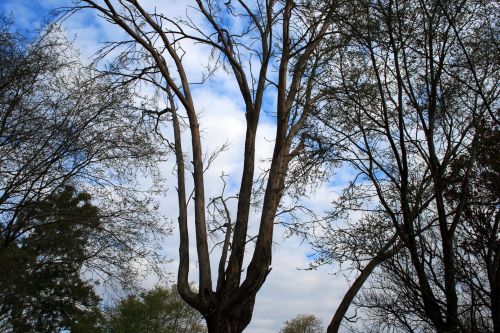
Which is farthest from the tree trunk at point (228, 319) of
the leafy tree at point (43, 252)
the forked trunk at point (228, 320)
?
the leafy tree at point (43, 252)

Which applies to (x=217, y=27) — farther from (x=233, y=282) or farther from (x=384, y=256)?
(x=384, y=256)

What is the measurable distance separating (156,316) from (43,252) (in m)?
21.9

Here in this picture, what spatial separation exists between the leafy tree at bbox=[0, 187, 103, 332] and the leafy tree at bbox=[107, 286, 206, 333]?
16.5m

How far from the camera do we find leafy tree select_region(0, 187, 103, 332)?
9766mm

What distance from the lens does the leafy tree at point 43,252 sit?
977 centimetres

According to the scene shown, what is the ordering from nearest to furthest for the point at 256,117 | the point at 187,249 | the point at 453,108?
the point at 453,108, the point at 187,249, the point at 256,117

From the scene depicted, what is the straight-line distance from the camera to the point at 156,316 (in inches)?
1243

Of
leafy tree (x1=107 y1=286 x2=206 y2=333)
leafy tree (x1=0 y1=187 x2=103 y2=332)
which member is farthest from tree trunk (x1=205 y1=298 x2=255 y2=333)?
leafy tree (x1=107 y1=286 x2=206 y2=333)

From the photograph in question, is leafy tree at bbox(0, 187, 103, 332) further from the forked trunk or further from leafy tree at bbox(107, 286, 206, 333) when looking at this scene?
leafy tree at bbox(107, 286, 206, 333)

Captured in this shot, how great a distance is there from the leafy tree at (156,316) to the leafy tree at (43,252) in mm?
16498

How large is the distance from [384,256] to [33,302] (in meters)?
9.88

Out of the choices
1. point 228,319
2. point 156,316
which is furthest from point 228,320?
point 156,316

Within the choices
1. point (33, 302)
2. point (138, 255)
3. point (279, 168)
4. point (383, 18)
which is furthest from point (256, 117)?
point (33, 302)

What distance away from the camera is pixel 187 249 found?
284 inches
